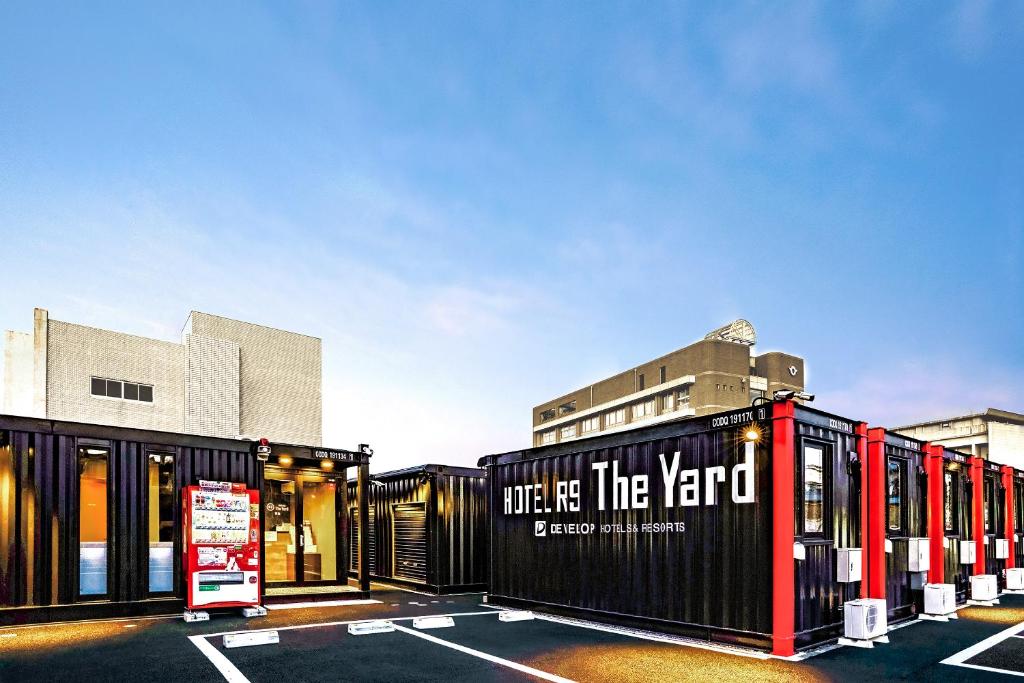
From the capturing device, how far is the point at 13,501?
12906 mm

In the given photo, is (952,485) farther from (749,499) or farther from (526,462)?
(526,462)

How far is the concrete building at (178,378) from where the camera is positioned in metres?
31.1

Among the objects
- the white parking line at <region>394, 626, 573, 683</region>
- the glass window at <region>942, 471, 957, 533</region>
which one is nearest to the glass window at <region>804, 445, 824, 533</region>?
the white parking line at <region>394, 626, 573, 683</region>

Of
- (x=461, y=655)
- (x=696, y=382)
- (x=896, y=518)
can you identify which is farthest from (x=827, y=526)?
(x=696, y=382)

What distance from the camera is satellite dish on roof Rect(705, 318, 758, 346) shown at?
74688mm

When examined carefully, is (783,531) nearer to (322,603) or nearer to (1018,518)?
(322,603)

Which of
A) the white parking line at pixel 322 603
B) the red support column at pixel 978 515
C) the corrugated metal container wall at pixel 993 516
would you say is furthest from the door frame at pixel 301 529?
the corrugated metal container wall at pixel 993 516

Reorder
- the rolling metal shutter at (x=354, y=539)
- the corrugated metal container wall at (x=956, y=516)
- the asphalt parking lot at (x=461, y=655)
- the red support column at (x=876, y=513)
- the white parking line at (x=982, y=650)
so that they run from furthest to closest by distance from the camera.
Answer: the rolling metal shutter at (x=354, y=539)
the corrugated metal container wall at (x=956, y=516)
the red support column at (x=876, y=513)
the white parking line at (x=982, y=650)
the asphalt parking lot at (x=461, y=655)

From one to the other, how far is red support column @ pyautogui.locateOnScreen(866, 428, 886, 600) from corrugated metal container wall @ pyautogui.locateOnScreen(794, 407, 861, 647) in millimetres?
615

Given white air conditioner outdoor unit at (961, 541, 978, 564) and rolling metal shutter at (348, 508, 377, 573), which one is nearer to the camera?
white air conditioner outdoor unit at (961, 541, 978, 564)

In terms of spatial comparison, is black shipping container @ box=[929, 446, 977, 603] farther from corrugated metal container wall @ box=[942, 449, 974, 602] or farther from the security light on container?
the security light on container

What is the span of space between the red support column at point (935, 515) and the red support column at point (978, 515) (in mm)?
2754

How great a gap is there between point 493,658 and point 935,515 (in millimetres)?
11445

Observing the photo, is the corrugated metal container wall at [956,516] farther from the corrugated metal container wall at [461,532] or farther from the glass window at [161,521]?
the glass window at [161,521]
